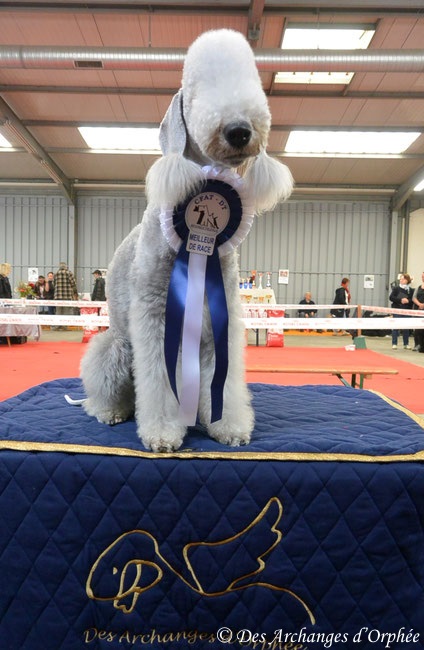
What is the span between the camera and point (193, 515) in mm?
998

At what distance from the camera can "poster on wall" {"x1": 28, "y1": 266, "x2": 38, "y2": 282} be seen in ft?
36.8

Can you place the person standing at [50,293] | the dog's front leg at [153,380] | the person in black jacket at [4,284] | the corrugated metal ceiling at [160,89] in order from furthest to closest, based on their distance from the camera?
the person standing at [50,293] < the person in black jacket at [4,284] < the corrugated metal ceiling at [160,89] < the dog's front leg at [153,380]

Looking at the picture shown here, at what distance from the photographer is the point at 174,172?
0.94 metres

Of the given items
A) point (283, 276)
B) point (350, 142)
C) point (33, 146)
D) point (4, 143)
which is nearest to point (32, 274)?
point (4, 143)

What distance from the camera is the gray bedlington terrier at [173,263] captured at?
89cm

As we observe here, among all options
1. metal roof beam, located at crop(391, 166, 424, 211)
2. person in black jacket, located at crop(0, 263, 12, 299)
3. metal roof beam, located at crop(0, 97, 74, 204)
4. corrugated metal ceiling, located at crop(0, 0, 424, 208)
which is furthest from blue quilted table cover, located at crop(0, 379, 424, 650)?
metal roof beam, located at crop(391, 166, 424, 211)

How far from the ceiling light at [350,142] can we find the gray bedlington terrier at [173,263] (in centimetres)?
792

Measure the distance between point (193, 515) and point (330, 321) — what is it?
3.37 m

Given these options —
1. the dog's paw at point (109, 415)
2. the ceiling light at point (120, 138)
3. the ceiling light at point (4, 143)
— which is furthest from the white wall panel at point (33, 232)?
the dog's paw at point (109, 415)

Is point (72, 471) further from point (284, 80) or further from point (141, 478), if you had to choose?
point (284, 80)

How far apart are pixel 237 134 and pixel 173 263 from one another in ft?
1.14

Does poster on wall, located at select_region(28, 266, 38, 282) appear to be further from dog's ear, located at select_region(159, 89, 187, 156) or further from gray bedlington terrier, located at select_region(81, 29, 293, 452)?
dog's ear, located at select_region(159, 89, 187, 156)

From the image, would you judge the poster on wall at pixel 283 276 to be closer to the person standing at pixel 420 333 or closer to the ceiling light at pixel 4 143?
the person standing at pixel 420 333

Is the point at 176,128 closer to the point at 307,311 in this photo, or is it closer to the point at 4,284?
the point at 4,284
